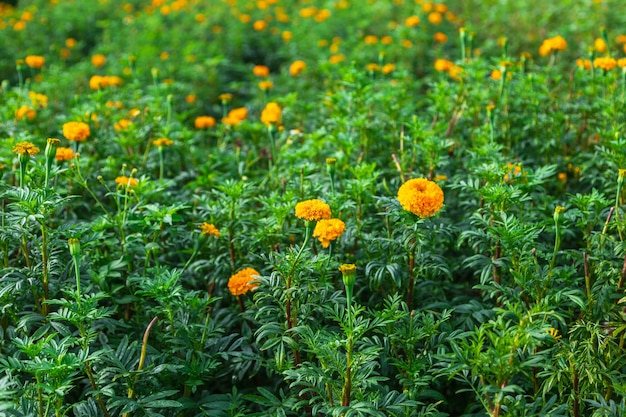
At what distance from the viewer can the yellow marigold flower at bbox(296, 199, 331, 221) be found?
7.08 feet

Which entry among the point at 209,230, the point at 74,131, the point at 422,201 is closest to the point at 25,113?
the point at 74,131

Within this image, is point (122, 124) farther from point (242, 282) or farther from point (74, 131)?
point (242, 282)

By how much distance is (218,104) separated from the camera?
554 cm

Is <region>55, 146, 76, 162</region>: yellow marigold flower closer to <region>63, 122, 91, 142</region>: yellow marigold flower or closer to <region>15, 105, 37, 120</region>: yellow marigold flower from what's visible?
<region>63, 122, 91, 142</region>: yellow marigold flower

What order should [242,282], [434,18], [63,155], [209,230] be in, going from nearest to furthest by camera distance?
[242,282] → [209,230] → [63,155] → [434,18]

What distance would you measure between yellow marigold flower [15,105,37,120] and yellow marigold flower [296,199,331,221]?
2.06m

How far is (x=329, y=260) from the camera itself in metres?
2.22

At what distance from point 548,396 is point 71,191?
2250mm

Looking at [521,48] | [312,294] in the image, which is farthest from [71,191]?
[521,48]

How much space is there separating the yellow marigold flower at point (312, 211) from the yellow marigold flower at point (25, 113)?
206cm

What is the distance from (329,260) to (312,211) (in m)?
0.19

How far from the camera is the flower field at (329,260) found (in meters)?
1.98

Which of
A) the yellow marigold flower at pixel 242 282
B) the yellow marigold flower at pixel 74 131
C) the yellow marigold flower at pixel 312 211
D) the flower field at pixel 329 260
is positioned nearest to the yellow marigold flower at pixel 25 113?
the flower field at pixel 329 260

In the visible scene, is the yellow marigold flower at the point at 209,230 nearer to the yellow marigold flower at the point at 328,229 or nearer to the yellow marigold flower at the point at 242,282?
the yellow marigold flower at the point at 242,282
